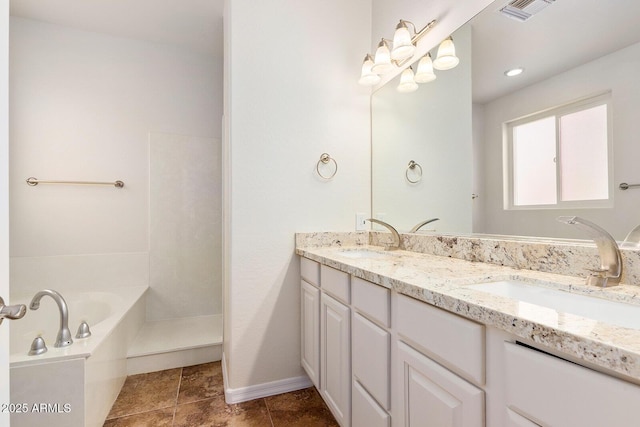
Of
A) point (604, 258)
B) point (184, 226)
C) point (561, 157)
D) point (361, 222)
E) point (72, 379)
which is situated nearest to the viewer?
point (604, 258)

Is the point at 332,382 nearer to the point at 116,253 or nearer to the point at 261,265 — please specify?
the point at 261,265

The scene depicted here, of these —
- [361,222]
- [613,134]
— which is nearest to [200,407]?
[361,222]

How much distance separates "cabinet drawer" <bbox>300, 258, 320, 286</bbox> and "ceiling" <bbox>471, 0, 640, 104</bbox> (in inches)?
43.7

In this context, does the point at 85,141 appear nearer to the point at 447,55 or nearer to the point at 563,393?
the point at 447,55

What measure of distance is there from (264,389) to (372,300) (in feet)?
3.76

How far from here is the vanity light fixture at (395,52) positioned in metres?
1.63

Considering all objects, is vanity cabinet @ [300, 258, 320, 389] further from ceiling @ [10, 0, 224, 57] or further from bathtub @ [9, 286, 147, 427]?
ceiling @ [10, 0, 224, 57]

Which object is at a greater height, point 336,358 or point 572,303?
point 572,303

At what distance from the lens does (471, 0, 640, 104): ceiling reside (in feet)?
3.04

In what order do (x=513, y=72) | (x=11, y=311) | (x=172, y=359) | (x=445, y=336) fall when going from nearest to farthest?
(x=11, y=311), (x=445, y=336), (x=513, y=72), (x=172, y=359)

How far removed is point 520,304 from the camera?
0.67 meters
